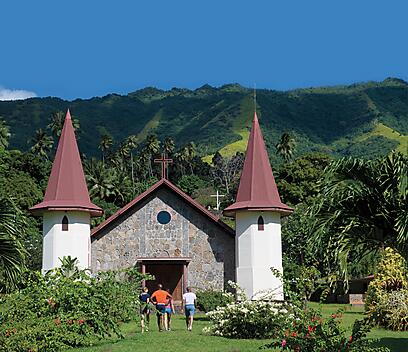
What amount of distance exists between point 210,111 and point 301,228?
115783 mm

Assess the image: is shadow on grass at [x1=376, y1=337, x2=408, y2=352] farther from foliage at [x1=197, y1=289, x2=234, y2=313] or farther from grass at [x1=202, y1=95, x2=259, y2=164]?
grass at [x1=202, y1=95, x2=259, y2=164]

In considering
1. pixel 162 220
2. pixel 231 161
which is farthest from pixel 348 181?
pixel 231 161

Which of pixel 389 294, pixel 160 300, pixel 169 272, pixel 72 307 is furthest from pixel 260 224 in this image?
pixel 72 307

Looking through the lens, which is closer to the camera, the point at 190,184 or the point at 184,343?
the point at 184,343

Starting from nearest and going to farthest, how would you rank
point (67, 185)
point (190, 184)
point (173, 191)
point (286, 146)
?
point (67, 185)
point (173, 191)
point (190, 184)
point (286, 146)

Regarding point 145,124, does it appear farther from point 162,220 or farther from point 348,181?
point 348,181

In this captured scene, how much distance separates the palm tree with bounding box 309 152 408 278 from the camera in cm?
1408

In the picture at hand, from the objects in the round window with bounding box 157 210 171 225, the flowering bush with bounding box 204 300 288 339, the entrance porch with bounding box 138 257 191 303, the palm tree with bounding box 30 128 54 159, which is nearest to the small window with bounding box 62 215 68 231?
the entrance porch with bounding box 138 257 191 303

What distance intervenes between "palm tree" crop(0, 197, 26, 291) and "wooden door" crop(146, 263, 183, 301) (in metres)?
17.2

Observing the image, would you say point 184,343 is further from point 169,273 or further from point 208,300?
point 169,273

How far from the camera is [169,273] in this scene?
3350 cm

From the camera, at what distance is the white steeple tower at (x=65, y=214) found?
30766 mm

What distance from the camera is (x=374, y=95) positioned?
548 feet

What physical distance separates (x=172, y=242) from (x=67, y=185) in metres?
5.18
